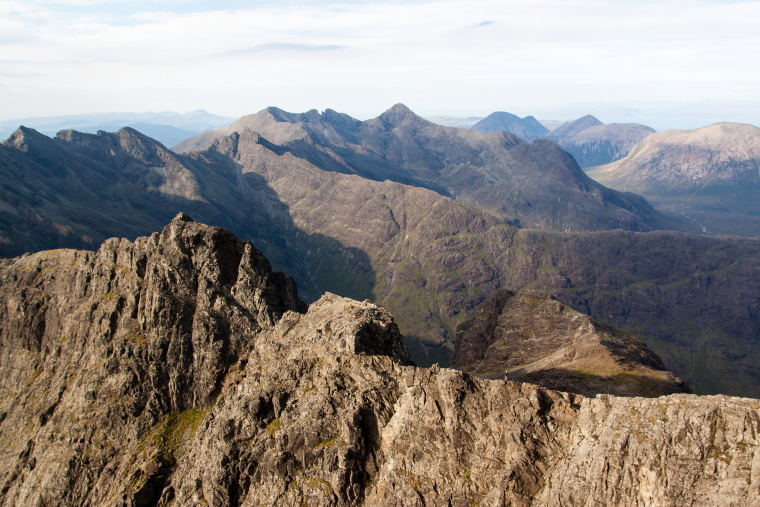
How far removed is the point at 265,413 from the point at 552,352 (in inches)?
3748

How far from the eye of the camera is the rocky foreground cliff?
48.8 metres

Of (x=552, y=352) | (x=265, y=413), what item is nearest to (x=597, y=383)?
(x=552, y=352)

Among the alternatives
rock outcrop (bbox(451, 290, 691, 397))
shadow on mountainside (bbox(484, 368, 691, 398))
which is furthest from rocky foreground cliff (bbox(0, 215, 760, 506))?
rock outcrop (bbox(451, 290, 691, 397))

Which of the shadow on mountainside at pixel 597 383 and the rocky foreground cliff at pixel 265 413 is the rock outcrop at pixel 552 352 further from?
the rocky foreground cliff at pixel 265 413

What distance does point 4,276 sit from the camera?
10419 cm

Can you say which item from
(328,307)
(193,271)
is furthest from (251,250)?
(328,307)

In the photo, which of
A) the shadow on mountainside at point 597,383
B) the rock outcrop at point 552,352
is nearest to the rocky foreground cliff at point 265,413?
the shadow on mountainside at point 597,383

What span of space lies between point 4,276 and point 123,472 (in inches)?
2224

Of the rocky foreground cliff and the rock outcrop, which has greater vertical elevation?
the rocky foreground cliff

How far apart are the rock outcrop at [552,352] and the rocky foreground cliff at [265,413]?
5460cm

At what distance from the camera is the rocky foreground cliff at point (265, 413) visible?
48844 mm

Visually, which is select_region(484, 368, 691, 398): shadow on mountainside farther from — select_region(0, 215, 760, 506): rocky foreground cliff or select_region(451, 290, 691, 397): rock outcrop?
select_region(0, 215, 760, 506): rocky foreground cliff

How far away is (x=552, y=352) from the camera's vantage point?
139 m

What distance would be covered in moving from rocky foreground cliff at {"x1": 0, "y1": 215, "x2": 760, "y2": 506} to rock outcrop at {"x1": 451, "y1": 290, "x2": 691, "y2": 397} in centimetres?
5460
